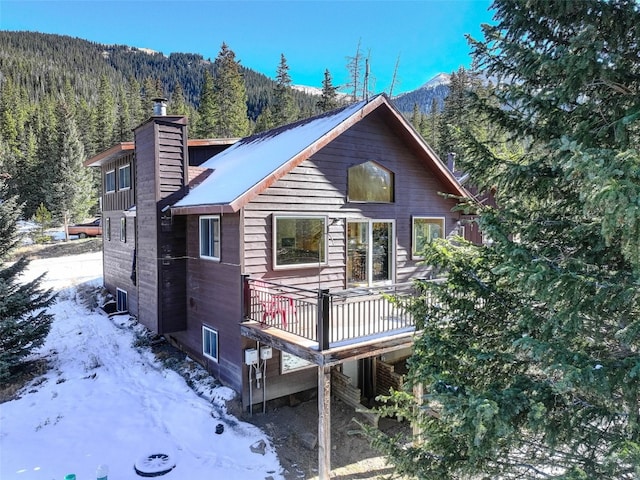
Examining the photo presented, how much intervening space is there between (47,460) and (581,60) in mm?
9449

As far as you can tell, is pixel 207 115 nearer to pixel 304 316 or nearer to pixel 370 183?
pixel 370 183

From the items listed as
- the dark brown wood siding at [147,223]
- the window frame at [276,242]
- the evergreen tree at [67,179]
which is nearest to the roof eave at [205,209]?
the dark brown wood siding at [147,223]

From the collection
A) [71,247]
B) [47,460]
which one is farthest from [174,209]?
[71,247]

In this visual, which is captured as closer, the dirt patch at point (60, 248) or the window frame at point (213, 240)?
the window frame at point (213, 240)

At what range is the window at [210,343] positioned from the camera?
30.9 ft

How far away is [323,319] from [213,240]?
3.94 metres

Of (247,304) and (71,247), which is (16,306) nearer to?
(247,304)

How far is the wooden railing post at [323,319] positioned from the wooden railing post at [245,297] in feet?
7.05

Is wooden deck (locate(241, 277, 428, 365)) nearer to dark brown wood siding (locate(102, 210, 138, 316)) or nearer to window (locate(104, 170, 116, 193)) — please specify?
dark brown wood siding (locate(102, 210, 138, 316))

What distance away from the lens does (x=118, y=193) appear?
14430 millimetres

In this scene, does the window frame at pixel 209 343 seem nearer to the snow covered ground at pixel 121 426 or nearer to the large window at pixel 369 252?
the snow covered ground at pixel 121 426

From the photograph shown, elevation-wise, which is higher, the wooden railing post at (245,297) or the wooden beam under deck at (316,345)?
the wooden railing post at (245,297)

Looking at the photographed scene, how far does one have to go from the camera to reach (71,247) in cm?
2862

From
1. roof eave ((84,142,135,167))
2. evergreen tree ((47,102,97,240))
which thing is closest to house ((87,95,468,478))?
Answer: roof eave ((84,142,135,167))
